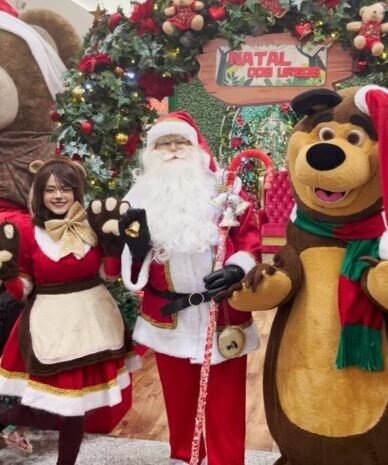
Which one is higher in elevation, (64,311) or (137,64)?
(137,64)

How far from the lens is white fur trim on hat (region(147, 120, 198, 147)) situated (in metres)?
2.27

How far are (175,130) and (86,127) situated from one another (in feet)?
2.34

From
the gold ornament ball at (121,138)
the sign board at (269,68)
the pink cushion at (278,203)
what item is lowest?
the pink cushion at (278,203)

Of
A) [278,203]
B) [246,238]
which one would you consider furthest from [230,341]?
[278,203]

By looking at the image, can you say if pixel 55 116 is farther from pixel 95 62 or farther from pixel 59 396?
pixel 59 396

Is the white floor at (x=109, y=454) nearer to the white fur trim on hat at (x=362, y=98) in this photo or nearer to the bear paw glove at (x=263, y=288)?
the bear paw glove at (x=263, y=288)

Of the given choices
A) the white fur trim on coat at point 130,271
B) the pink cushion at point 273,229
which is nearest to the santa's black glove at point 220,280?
the white fur trim on coat at point 130,271

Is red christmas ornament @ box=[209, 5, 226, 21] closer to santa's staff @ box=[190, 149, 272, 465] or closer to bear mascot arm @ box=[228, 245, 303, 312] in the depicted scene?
santa's staff @ box=[190, 149, 272, 465]

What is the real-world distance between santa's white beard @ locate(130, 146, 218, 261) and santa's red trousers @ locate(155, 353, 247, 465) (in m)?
0.42

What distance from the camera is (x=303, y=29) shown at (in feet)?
8.36

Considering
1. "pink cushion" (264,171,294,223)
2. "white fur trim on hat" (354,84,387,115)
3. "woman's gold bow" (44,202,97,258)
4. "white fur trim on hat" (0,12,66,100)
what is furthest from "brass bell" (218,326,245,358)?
"pink cushion" (264,171,294,223)

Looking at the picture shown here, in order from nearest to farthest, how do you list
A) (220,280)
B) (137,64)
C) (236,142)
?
(220,280) → (137,64) → (236,142)

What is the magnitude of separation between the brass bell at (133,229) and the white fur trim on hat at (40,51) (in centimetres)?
130

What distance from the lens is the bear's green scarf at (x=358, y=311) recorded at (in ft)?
5.73
